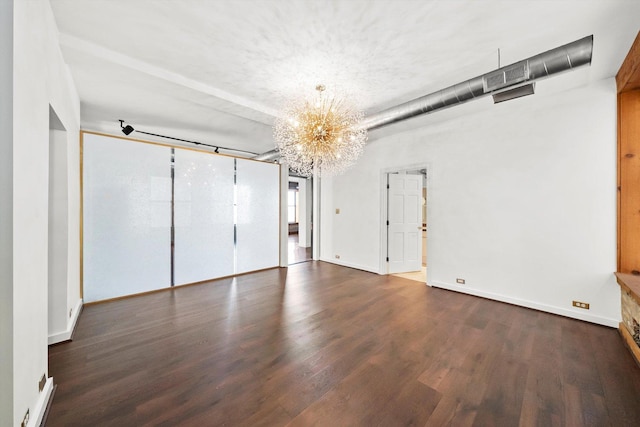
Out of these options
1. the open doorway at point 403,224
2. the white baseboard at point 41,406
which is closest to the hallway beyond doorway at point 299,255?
the open doorway at point 403,224

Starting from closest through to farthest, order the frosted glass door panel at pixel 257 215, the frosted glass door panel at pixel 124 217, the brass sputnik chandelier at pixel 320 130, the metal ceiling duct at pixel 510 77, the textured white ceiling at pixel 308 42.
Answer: the textured white ceiling at pixel 308 42
the metal ceiling duct at pixel 510 77
the brass sputnik chandelier at pixel 320 130
the frosted glass door panel at pixel 124 217
the frosted glass door panel at pixel 257 215

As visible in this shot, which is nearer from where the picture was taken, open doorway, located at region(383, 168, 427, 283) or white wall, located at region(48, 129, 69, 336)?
white wall, located at region(48, 129, 69, 336)

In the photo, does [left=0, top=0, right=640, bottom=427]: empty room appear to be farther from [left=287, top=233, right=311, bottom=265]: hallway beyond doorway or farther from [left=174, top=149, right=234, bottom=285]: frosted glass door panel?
[left=287, top=233, right=311, bottom=265]: hallway beyond doorway

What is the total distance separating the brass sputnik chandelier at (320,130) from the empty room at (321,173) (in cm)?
3

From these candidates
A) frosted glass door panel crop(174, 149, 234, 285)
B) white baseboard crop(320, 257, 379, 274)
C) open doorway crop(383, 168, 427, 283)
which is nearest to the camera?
frosted glass door panel crop(174, 149, 234, 285)

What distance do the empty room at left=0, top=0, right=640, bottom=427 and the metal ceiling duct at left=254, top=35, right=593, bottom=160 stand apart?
0.02 m

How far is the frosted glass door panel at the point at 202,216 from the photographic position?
4.22 m

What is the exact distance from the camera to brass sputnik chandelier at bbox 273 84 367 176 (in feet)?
9.39

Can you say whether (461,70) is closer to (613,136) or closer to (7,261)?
(613,136)

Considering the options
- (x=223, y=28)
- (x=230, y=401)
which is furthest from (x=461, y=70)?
(x=230, y=401)

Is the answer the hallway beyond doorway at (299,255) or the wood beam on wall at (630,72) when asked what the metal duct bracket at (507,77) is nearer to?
the wood beam on wall at (630,72)

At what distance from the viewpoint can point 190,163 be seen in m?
4.31

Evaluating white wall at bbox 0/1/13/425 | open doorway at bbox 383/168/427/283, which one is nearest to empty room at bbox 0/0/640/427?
white wall at bbox 0/1/13/425

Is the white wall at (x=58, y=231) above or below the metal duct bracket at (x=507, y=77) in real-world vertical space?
below
